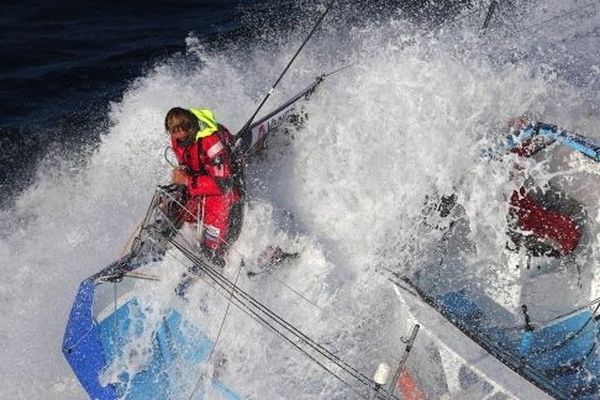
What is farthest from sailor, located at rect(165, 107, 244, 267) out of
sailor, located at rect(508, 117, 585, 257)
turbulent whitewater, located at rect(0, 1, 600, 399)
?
sailor, located at rect(508, 117, 585, 257)

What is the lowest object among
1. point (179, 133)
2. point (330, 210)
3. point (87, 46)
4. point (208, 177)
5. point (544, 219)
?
point (87, 46)

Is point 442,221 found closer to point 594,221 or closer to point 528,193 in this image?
point 528,193

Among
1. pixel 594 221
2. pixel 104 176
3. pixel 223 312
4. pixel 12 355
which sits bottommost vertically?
pixel 12 355

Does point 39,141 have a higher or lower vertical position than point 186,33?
lower

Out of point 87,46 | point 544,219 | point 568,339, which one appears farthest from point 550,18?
point 87,46

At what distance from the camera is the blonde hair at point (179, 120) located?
15.7ft

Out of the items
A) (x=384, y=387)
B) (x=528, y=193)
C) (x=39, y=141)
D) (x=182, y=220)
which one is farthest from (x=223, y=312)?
(x=39, y=141)

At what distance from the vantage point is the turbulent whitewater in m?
Result: 5.07

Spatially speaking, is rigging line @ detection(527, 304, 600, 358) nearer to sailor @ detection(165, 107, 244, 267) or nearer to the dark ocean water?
sailor @ detection(165, 107, 244, 267)

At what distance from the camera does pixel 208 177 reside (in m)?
4.96

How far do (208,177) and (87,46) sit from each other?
6.58 m

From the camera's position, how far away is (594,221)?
6020 mm

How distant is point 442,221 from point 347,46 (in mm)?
4612

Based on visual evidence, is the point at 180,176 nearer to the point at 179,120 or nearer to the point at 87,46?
the point at 179,120
